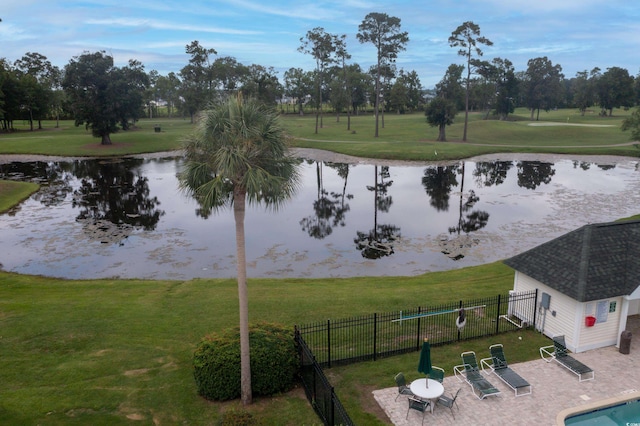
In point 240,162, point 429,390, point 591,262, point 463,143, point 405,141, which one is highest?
point 240,162

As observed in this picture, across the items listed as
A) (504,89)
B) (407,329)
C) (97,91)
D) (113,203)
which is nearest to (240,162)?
(407,329)

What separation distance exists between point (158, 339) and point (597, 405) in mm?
14067

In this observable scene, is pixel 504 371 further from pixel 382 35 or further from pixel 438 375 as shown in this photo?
pixel 382 35

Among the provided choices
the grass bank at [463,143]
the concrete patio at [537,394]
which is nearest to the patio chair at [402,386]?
the concrete patio at [537,394]

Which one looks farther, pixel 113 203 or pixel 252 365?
A: pixel 113 203

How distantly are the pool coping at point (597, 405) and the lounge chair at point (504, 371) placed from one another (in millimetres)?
1178

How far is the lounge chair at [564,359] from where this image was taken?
14.1 metres

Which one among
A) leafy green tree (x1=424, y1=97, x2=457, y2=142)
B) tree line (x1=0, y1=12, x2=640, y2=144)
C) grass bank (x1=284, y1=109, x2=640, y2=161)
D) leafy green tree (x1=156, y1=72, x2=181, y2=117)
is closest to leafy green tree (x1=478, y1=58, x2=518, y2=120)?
tree line (x1=0, y1=12, x2=640, y2=144)

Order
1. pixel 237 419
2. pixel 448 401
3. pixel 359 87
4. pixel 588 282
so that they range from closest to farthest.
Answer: pixel 237 419 < pixel 448 401 < pixel 588 282 < pixel 359 87

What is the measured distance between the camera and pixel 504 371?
14.2 metres

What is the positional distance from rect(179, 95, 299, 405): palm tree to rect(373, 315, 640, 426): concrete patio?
514cm

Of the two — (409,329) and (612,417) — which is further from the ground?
(409,329)

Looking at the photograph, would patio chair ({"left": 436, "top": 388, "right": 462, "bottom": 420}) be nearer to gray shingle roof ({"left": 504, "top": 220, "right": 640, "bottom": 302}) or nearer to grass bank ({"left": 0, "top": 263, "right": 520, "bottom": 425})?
grass bank ({"left": 0, "top": 263, "right": 520, "bottom": 425})

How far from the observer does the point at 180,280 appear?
955 inches
